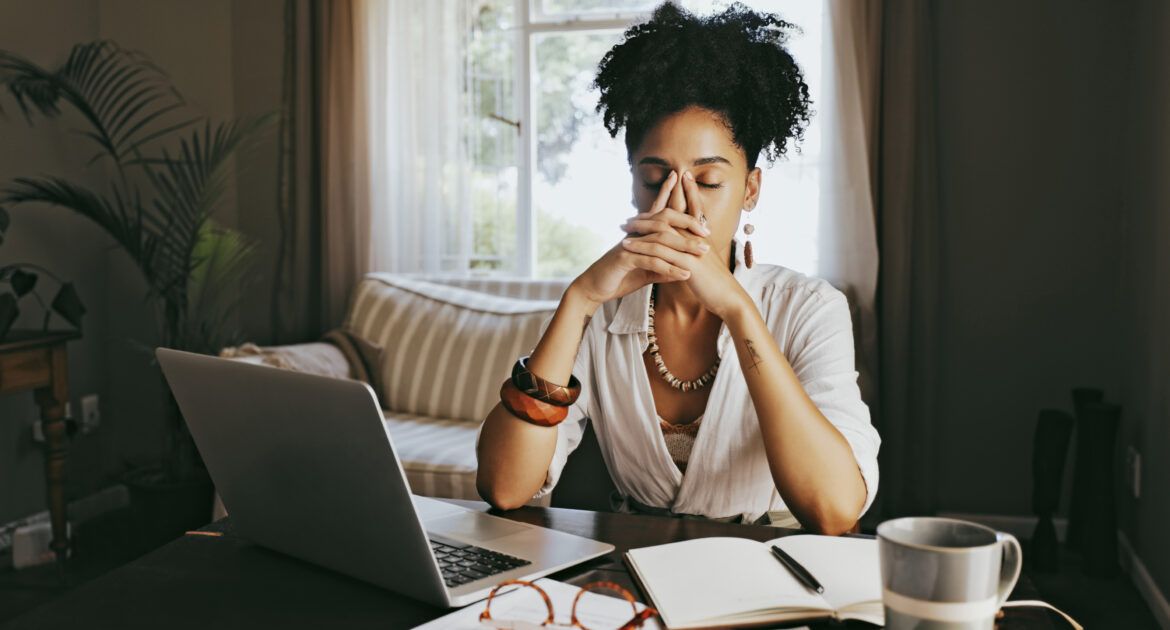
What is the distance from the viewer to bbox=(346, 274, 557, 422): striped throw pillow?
2980mm

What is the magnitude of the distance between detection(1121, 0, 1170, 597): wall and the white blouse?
4.90 ft

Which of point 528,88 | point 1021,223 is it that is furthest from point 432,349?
point 1021,223

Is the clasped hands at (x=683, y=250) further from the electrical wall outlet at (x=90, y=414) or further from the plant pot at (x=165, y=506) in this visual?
the electrical wall outlet at (x=90, y=414)

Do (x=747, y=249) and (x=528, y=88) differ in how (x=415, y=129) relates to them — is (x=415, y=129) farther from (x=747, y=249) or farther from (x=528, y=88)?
(x=747, y=249)

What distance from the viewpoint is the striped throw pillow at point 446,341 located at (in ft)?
9.78

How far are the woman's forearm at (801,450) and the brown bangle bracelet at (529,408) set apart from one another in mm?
262

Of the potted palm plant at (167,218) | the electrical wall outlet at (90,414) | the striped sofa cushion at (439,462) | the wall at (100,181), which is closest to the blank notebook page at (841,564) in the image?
the striped sofa cushion at (439,462)

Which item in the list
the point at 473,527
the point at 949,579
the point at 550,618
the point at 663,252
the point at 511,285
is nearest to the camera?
the point at 949,579

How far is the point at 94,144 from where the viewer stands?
3.40 metres

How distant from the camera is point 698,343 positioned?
145 centimetres

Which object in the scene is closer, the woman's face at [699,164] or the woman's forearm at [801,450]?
the woman's forearm at [801,450]

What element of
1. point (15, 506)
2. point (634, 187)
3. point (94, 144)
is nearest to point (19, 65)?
point (94, 144)

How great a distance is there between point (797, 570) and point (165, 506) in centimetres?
254

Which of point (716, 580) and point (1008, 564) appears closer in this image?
point (1008, 564)
